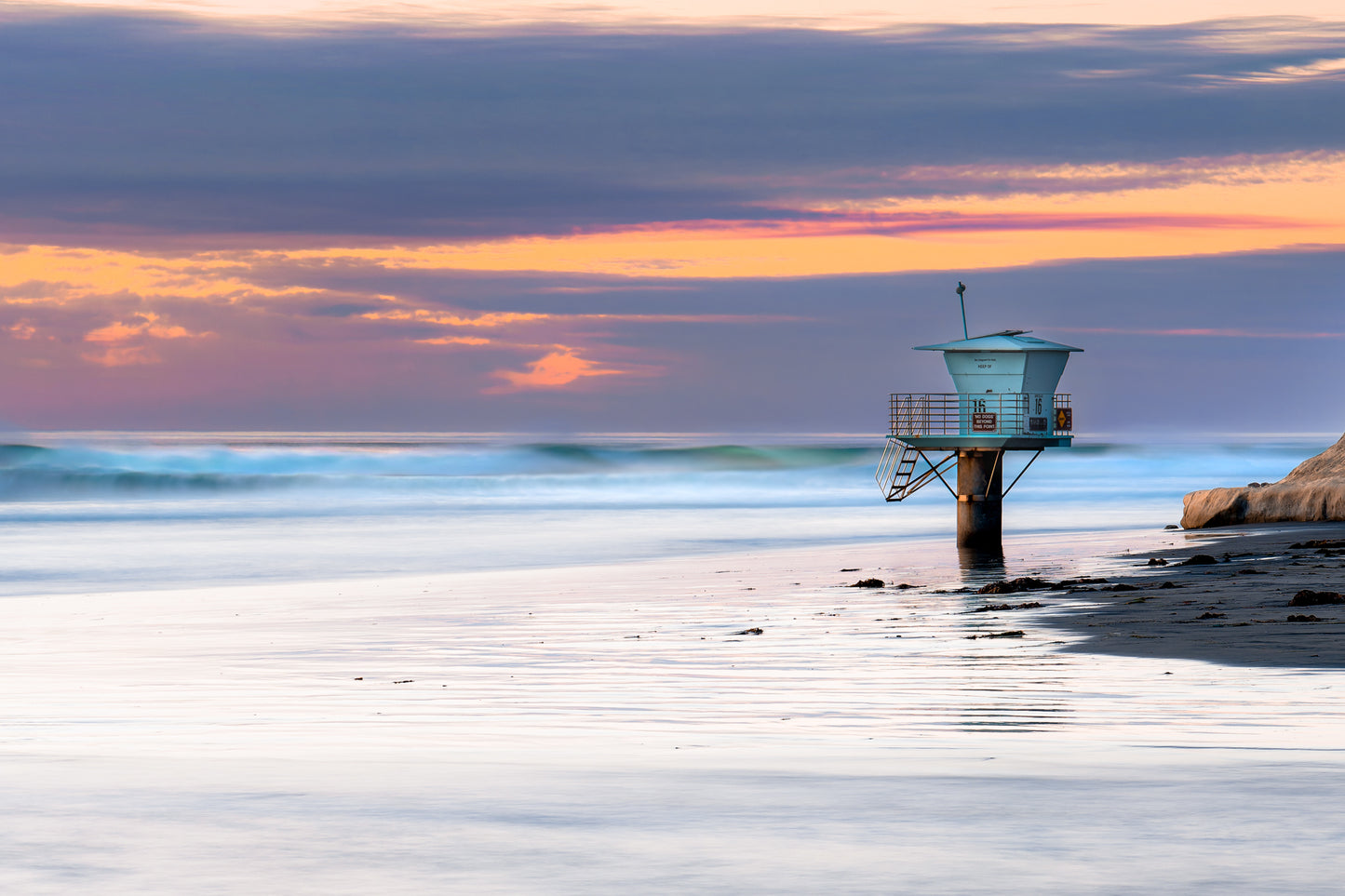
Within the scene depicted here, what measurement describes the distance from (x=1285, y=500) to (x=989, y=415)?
6.29 m

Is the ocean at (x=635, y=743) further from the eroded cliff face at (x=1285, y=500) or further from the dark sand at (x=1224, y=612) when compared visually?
the eroded cliff face at (x=1285, y=500)

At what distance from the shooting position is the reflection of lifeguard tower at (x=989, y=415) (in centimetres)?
2958

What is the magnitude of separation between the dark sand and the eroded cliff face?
7147 mm

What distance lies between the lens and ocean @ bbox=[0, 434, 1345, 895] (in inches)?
208

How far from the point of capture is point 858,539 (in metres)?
34.1

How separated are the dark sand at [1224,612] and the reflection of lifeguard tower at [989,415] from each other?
20.1ft

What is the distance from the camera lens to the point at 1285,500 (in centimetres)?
3056

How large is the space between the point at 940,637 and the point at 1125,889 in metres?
8.80

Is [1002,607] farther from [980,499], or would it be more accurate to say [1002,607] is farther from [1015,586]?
[980,499]

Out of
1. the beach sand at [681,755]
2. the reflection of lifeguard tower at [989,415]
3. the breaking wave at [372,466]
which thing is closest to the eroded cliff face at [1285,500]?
the reflection of lifeguard tower at [989,415]

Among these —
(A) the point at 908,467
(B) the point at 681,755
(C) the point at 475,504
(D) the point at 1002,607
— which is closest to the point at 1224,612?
(D) the point at 1002,607

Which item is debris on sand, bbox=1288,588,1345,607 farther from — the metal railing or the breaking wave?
the breaking wave

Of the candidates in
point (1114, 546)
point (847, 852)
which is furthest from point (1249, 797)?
point (1114, 546)

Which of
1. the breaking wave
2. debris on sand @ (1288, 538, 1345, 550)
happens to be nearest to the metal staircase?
debris on sand @ (1288, 538, 1345, 550)
